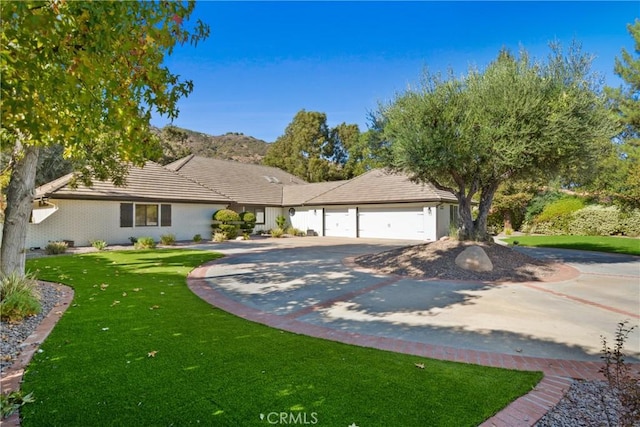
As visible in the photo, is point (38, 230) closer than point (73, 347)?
No

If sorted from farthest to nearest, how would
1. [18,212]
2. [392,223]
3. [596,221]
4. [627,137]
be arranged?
1. [627,137]
2. [596,221]
3. [392,223]
4. [18,212]

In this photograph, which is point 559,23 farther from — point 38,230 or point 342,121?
point 342,121

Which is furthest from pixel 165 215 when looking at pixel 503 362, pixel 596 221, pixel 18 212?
pixel 596 221

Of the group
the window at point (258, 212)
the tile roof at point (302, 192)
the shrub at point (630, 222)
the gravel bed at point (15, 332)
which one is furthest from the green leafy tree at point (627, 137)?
the gravel bed at point (15, 332)

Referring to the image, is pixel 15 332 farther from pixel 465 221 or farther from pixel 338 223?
pixel 338 223

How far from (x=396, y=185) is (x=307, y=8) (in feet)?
51.8

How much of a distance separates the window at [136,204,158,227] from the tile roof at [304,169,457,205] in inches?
483

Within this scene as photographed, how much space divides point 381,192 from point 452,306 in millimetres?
19288

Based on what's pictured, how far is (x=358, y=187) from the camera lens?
2872 cm

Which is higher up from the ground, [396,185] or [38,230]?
[396,185]

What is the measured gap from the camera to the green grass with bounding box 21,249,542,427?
10.0 feet

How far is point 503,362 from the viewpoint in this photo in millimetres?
4410

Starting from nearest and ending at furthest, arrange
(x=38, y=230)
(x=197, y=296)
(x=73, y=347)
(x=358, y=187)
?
(x=73, y=347)
(x=197, y=296)
(x=38, y=230)
(x=358, y=187)

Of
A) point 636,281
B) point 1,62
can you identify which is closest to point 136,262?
point 1,62
